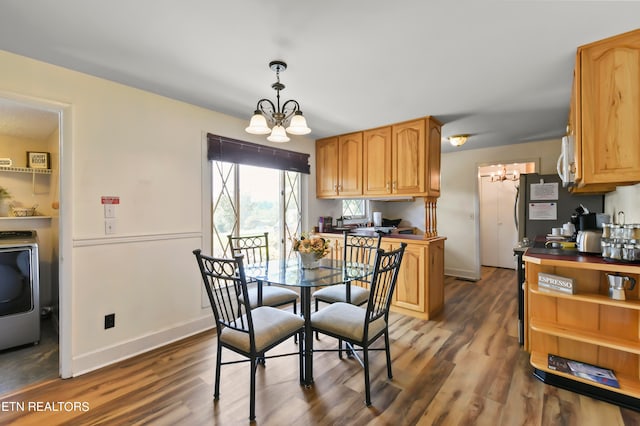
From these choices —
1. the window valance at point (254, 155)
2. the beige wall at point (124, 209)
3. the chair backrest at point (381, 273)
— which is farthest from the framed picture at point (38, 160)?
the chair backrest at point (381, 273)

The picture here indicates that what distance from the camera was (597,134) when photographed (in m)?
1.80

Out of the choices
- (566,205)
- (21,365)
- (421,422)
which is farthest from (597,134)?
(21,365)

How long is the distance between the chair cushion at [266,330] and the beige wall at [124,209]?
44.3 inches

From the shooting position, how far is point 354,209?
5.07m

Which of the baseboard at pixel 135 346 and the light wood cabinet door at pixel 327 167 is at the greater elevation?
the light wood cabinet door at pixel 327 167

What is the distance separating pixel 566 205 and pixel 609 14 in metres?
2.90

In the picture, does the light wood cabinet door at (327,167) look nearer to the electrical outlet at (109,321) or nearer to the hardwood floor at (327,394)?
the hardwood floor at (327,394)

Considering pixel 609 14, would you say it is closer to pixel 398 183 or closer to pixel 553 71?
pixel 553 71

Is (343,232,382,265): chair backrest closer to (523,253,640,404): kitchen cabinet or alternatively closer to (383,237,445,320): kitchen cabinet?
(383,237,445,320): kitchen cabinet

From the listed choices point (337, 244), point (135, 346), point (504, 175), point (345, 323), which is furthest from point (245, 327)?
point (504, 175)

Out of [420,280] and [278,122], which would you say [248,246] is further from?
[420,280]

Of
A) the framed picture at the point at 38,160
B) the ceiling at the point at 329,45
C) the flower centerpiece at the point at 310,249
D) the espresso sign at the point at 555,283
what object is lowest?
the espresso sign at the point at 555,283

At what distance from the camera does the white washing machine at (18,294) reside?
246cm

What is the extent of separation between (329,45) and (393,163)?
1956 mm
